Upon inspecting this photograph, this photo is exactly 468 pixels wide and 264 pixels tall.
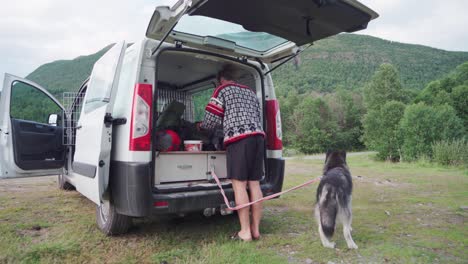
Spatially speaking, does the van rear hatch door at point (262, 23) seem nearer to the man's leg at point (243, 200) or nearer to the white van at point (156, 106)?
the white van at point (156, 106)

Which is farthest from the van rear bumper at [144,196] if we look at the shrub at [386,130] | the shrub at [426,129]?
the shrub at [386,130]

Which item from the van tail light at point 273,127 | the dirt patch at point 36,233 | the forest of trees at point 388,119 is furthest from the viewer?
the forest of trees at point 388,119

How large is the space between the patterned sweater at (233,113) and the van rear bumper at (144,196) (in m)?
0.63

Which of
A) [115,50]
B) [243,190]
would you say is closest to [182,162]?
[243,190]

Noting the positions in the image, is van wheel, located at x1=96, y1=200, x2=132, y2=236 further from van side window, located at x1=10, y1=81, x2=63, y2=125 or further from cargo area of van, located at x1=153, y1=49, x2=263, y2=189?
van side window, located at x1=10, y1=81, x2=63, y2=125

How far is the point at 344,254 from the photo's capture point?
2.75 meters

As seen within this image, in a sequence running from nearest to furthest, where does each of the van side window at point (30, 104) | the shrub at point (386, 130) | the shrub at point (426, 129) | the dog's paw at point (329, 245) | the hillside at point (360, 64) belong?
the dog's paw at point (329, 245)
the van side window at point (30, 104)
the shrub at point (426, 129)
the shrub at point (386, 130)
the hillside at point (360, 64)

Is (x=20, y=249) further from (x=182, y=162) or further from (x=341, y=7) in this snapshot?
(x=341, y=7)

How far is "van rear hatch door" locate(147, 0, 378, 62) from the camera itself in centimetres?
262

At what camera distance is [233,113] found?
312cm

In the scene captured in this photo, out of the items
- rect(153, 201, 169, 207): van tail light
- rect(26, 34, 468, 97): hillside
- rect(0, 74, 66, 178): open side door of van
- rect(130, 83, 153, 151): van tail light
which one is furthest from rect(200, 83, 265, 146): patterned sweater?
rect(26, 34, 468, 97): hillside

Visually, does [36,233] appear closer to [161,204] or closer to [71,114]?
[161,204]

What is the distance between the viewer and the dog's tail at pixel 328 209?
280 centimetres

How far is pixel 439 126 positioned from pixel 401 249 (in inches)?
733
